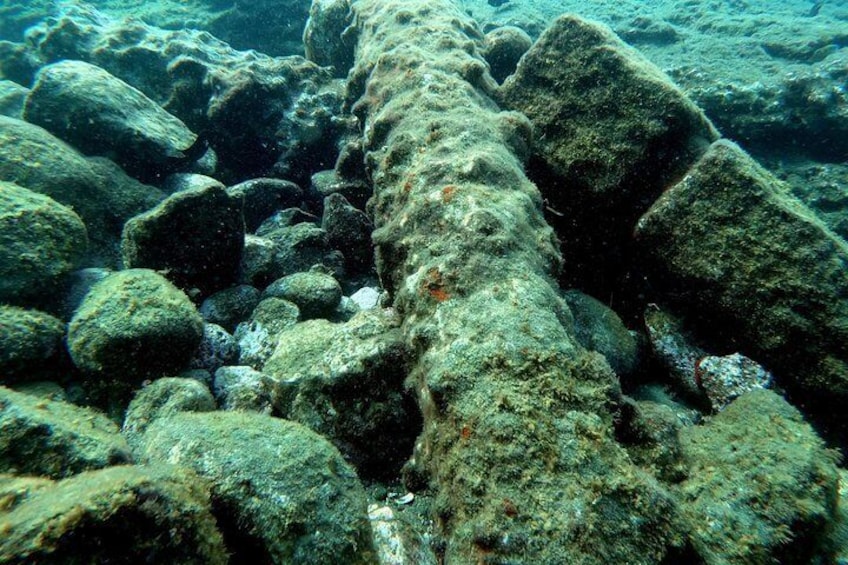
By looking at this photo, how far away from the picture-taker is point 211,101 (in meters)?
6.87

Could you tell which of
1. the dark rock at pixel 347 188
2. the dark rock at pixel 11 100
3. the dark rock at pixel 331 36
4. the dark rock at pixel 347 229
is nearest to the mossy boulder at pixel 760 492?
the dark rock at pixel 347 229

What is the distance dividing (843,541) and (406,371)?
2593mm

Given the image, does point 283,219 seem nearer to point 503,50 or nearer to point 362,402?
point 362,402

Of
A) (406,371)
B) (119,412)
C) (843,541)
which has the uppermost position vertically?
(843,541)

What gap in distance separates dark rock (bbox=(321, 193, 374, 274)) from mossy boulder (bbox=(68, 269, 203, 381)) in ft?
6.96

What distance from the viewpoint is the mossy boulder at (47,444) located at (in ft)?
6.40

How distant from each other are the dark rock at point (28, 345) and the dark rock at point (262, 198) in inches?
113

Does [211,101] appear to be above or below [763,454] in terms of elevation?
below

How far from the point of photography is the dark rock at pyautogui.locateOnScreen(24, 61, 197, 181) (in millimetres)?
5422

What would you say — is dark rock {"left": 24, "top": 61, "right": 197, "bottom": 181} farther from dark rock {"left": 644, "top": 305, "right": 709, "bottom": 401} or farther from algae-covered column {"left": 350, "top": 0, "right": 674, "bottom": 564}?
dark rock {"left": 644, "top": 305, "right": 709, "bottom": 401}

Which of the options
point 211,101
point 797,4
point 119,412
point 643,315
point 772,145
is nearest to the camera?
point 119,412

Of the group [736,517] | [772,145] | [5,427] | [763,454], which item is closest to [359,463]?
[5,427]

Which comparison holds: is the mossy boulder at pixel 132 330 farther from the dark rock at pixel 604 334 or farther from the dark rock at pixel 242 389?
the dark rock at pixel 604 334

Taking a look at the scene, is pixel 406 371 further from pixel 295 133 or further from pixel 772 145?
pixel 772 145
